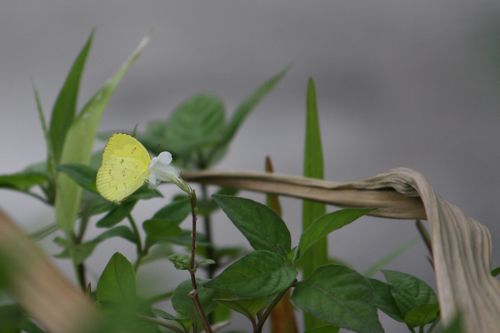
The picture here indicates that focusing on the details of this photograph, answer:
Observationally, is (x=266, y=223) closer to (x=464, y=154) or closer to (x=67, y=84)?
(x=67, y=84)

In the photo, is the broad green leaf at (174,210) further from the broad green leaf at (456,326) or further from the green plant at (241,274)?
the broad green leaf at (456,326)

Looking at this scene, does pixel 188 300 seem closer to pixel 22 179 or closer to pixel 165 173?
pixel 165 173

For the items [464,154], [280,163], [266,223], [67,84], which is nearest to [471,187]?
[464,154]

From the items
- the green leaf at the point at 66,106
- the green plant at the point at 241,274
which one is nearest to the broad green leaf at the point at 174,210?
the green plant at the point at 241,274

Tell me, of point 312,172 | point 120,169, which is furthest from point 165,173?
point 312,172

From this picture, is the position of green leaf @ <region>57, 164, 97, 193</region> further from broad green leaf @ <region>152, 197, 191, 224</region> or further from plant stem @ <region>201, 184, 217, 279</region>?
plant stem @ <region>201, 184, 217, 279</region>

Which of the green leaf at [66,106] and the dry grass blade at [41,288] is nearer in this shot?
the dry grass blade at [41,288]
